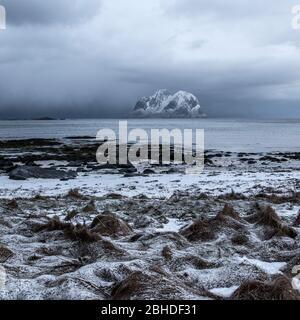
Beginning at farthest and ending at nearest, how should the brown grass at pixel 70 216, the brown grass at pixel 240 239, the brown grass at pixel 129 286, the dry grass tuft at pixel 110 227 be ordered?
the brown grass at pixel 70 216 → the dry grass tuft at pixel 110 227 → the brown grass at pixel 240 239 → the brown grass at pixel 129 286

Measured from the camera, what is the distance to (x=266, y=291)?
202 inches

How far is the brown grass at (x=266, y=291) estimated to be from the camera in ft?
16.4

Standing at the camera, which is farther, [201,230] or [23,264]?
[201,230]

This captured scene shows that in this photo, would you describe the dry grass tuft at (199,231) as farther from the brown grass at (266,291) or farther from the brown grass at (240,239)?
the brown grass at (266,291)

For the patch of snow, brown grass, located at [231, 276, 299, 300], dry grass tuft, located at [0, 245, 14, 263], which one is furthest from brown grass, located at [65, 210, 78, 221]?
brown grass, located at [231, 276, 299, 300]

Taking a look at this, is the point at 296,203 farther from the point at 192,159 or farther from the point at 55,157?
the point at 55,157

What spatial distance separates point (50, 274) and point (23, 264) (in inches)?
31.7

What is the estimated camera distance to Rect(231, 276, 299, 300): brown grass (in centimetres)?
499

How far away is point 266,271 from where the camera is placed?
20.6 feet

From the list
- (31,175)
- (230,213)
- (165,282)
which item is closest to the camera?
(165,282)

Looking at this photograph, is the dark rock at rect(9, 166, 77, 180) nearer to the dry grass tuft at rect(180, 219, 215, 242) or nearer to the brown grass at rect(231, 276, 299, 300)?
the dry grass tuft at rect(180, 219, 215, 242)

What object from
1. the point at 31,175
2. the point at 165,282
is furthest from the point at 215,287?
the point at 31,175

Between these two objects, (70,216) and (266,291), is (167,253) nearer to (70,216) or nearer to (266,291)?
(266,291)

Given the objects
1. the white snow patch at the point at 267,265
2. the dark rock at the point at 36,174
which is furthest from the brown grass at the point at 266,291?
the dark rock at the point at 36,174
